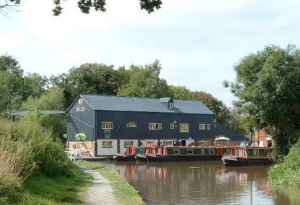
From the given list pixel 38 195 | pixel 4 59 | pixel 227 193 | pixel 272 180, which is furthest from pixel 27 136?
pixel 4 59

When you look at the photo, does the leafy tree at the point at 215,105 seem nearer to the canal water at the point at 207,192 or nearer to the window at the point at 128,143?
the window at the point at 128,143

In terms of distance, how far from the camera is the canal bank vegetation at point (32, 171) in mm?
12227

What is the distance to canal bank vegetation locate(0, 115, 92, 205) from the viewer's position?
12227 millimetres

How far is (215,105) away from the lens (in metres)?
78.5

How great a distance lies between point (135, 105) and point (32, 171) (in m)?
44.6

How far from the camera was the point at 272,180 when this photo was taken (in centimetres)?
2562

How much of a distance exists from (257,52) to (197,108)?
121 feet

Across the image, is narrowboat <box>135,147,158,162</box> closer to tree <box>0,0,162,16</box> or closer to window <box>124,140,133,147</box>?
window <box>124,140,133,147</box>

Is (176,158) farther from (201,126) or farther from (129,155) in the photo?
(201,126)

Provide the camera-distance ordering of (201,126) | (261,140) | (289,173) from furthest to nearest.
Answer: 1. (201,126)
2. (261,140)
3. (289,173)

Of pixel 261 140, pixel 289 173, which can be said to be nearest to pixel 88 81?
pixel 261 140

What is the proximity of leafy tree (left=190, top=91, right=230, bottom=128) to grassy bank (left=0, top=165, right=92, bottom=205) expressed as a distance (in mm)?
57845

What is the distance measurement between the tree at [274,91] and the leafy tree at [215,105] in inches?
1839

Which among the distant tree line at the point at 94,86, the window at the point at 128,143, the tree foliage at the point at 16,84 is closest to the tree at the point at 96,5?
the window at the point at 128,143
